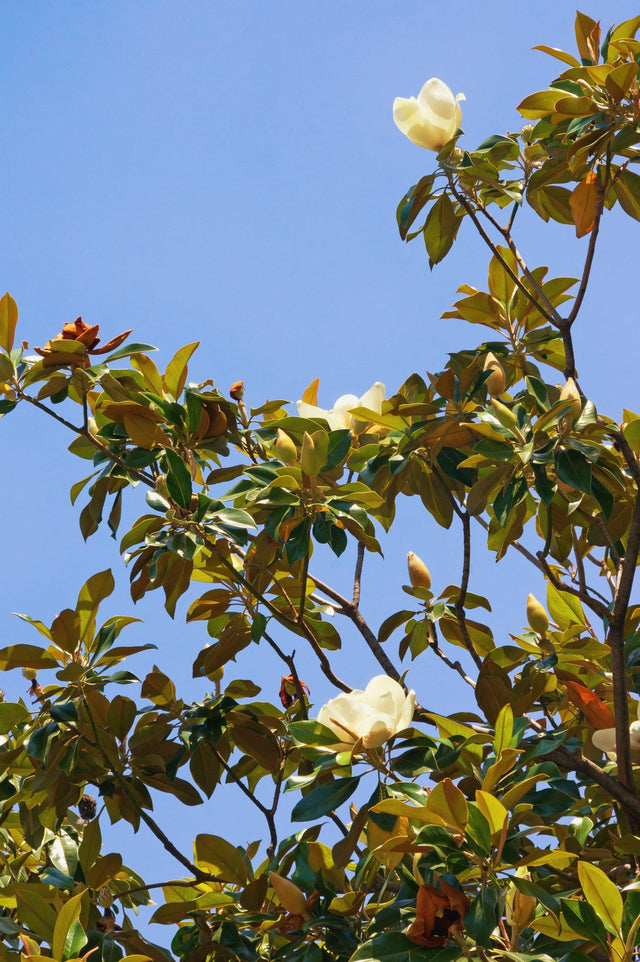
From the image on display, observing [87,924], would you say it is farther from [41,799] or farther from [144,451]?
[144,451]

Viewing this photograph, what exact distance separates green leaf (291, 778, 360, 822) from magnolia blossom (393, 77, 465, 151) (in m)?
1.55

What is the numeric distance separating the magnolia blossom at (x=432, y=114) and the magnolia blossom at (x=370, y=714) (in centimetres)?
139

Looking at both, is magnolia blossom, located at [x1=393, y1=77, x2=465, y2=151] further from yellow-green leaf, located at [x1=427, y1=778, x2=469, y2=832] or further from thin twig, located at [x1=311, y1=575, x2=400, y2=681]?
yellow-green leaf, located at [x1=427, y1=778, x2=469, y2=832]

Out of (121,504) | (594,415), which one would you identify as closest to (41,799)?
(121,504)

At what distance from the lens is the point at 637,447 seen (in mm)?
2072

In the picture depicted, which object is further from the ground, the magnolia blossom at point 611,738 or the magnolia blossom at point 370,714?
the magnolia blossom at point 370,714

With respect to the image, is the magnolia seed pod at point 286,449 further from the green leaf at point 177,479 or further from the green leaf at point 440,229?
the green leaf at point 440,229

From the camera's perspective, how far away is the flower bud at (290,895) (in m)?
1.73

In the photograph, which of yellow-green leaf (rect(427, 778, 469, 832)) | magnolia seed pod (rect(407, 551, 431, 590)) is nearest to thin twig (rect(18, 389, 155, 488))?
magnolia seed pod (rect(407, 551, 431, 590))

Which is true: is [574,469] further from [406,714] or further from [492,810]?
[492,810]

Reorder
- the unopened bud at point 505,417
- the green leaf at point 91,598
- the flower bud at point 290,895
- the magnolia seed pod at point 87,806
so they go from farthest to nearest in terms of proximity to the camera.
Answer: the magnolia seed pod at point 87,806 → the green leaf at point 91,598 → the unopened bud at point 505,417 → the flower bud at point 290,895

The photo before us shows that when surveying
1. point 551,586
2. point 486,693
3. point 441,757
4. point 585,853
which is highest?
point 551,586

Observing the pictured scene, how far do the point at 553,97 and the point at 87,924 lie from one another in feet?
6.78

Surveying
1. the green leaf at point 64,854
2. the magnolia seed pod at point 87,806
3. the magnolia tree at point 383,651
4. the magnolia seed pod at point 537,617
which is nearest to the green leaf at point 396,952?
the magnolia tree at point 383,651
